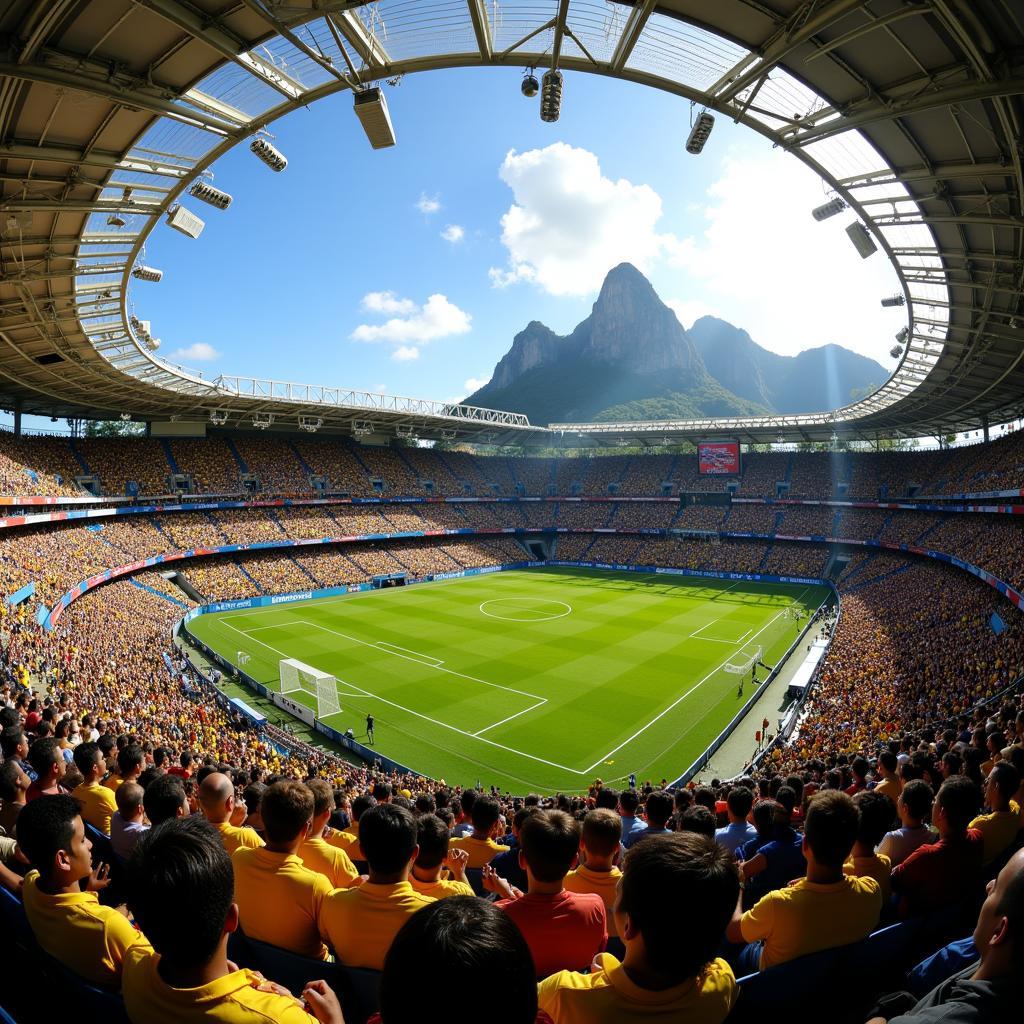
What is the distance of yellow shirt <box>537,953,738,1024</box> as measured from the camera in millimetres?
2316

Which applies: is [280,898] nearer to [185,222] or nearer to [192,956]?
[192,956]

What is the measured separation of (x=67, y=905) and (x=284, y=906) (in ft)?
3.84

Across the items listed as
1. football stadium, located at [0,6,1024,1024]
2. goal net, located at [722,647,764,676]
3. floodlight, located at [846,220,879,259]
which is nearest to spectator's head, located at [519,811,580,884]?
football stadium, located at [0,6,1024,1024]

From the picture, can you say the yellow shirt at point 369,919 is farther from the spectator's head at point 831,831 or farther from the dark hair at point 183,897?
the spectator's head at point 831,831

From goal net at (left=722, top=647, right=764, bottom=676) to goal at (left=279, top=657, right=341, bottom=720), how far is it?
18.7 metres

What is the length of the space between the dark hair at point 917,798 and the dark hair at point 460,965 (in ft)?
17.4

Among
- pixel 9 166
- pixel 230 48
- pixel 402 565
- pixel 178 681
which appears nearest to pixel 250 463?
pixel 402 565

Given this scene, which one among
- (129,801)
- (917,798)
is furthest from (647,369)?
(129,801)

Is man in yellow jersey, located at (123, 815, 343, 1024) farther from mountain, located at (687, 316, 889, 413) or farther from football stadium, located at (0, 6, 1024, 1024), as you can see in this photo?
mountain, located at (687, 316, 889, 413)

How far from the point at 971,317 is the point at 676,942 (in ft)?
86.3

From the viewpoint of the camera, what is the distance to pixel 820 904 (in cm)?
355

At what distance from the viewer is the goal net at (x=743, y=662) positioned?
29067mm

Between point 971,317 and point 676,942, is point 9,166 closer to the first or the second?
point 676,942

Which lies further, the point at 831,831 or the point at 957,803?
the point at 957,803
